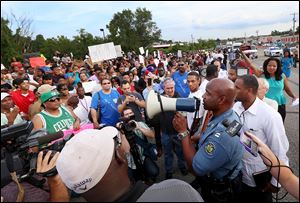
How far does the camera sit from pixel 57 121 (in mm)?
2936

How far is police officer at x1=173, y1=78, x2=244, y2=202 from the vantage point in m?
1.74

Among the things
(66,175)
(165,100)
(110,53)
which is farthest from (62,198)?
(110,53)

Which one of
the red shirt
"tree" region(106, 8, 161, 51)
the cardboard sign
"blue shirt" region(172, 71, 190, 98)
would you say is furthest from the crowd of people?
"tree" region(106, 8, 161, 51)

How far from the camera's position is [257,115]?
216cm

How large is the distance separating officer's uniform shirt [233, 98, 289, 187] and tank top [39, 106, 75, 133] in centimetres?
200

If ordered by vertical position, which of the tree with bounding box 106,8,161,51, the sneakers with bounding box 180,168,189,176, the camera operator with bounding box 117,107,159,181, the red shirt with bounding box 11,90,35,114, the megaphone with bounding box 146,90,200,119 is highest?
the tree with bounding box 106,8,161,51

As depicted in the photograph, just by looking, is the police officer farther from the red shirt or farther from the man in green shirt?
the red shirt

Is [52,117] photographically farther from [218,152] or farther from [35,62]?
[35,62]

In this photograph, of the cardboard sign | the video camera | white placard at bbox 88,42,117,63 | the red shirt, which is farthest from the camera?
white placard at bbox 88,42,117,63

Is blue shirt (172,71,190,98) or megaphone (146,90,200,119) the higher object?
megaphone (146,90,200,119)

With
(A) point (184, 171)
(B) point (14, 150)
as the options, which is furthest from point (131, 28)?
(B) point (14, 150)

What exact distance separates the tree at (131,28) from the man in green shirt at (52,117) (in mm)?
33169

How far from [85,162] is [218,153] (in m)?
1.05

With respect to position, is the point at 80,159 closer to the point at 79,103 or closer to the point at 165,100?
the point at 165,100
